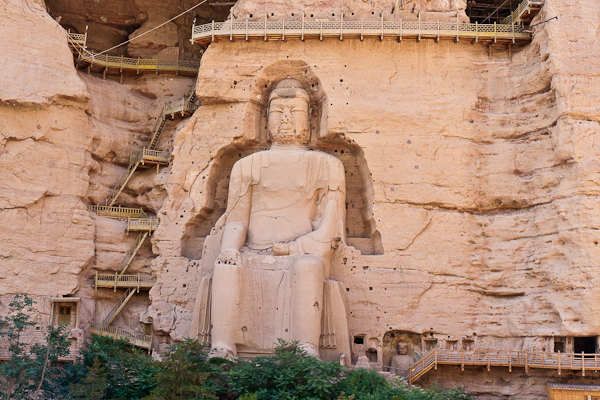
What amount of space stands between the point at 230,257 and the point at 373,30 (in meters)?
6.04

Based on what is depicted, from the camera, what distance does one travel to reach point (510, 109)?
18.1m

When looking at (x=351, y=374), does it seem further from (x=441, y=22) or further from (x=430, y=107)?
(x=441, y=22)

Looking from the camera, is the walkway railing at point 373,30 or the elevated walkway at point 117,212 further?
the elevated walkway at point 117,212

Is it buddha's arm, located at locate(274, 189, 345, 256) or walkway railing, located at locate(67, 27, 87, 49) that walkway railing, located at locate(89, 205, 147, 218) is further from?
buddha's arm, located at locate(274, 189, 345, 256)

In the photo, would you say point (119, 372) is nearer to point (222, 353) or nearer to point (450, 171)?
point (222, 353)

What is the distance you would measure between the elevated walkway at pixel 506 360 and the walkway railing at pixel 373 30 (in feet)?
22.3

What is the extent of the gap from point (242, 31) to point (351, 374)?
7987mm

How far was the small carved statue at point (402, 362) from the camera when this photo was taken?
16.5 metres

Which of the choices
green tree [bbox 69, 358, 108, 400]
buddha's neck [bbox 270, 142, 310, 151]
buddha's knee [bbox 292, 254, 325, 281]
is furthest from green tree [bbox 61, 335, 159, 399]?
buddha's neck [bbox 270, 142, 310, 151]

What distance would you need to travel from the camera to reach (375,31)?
59.2ft

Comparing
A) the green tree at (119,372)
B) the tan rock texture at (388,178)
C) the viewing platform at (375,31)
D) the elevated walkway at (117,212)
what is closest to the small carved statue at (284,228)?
the tan rock texture at (388,178)

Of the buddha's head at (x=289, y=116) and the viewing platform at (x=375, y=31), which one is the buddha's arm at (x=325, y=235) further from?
the viewing platform at (x=375, y=31)

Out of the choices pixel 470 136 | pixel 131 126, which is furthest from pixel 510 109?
pixel 131 126

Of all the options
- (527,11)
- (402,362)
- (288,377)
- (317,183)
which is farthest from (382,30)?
(288,377)
